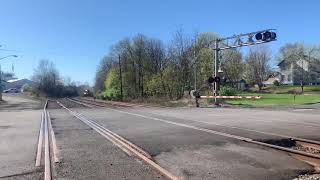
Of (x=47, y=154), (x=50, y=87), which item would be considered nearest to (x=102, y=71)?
(x=50, y=87)

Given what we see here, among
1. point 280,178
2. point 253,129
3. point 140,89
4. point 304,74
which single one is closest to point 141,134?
point 253,129

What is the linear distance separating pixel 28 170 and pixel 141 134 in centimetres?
748

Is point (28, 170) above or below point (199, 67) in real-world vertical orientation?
below

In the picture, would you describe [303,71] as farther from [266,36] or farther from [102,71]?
[266,36]

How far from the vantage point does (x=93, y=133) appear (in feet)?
61.0

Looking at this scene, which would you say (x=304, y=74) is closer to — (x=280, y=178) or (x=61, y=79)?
(x=61, y=79)

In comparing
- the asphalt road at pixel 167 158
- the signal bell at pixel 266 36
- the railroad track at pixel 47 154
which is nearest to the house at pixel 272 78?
the signal bell at pixel 266 36

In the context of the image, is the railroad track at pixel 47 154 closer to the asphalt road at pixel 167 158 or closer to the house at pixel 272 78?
the asphalt road at pixel 167 158

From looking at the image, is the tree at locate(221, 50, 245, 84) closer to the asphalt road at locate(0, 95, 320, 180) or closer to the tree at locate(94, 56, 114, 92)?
the tree at locate(94, 56, 114, 92)

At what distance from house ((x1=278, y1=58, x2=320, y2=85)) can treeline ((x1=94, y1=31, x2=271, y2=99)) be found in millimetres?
12639

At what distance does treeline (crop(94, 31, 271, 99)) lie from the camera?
254 ft

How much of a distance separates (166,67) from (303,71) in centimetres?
6520

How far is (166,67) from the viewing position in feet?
274

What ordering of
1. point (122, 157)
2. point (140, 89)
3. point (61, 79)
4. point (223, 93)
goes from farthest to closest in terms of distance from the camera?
point (61, 79)
point (140, 89)
point (223, 93)
point (122, 157)
